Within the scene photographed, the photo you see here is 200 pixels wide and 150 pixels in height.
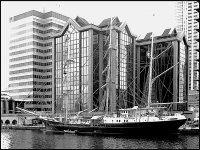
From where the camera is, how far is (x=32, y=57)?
145m

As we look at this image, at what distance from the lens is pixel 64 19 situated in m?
155

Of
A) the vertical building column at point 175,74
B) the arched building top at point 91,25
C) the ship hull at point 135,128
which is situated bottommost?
the ship hull at point 135,128


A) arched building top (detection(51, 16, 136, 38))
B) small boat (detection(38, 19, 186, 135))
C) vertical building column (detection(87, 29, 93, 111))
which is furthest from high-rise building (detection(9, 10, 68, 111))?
small boat (detection(38, 19, 186, 135))

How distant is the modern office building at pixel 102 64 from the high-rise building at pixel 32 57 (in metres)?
21.0

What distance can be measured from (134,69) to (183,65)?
19027 millimetres

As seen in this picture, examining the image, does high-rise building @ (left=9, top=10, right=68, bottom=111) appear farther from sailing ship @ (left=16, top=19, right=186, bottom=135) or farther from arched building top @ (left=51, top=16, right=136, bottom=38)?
sailing ship @ (left=16, top=19, right=186, bottom=135)

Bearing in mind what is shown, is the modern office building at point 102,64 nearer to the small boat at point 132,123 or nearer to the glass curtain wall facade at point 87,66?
the glass curtain wall facade at point 87,66

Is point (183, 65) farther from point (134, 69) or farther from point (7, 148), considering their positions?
point (7, 148)

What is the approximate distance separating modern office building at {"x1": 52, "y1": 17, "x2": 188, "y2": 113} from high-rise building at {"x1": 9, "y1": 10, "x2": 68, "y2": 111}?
68.9ft

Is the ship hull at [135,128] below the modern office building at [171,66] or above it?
below

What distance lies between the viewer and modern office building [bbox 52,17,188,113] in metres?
114

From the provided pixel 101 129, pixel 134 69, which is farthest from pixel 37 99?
pixel 101 129

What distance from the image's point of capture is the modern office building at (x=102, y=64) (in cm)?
11388

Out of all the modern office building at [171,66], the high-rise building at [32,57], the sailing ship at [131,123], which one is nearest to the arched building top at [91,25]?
the modern office building at [171,66]
